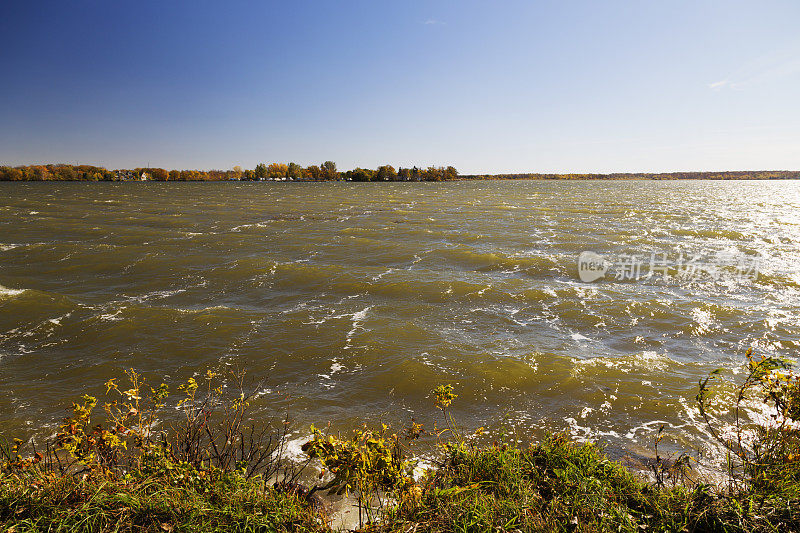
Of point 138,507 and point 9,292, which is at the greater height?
point 138,507

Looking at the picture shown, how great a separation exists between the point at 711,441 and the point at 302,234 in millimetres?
28190

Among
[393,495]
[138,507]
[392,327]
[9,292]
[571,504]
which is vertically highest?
[138,507]

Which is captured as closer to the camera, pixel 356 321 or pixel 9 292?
pixel 356 321

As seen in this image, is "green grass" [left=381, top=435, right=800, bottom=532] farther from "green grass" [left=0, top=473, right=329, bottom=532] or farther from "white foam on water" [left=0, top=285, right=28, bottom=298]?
"white foam on water" [left=0, top=285, right=28, bottom=298]

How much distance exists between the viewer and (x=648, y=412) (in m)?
7.84

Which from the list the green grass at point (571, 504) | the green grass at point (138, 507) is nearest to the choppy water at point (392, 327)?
the green grass at point (571, 504)

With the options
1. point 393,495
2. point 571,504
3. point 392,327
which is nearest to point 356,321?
point 392,327

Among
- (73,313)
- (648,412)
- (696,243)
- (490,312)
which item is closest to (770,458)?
(648,412)

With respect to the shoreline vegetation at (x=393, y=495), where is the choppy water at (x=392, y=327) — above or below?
below

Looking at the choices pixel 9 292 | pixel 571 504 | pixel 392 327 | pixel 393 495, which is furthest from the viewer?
pixel 9 292

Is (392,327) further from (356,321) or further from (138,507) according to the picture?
(138,507)

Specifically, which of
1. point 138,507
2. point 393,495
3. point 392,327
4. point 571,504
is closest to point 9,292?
point 392,327

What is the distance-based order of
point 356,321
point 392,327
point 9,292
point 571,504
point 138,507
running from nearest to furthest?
point 138,507 < point 571,504 < point 392,327 < point 356,321 < point 9,292

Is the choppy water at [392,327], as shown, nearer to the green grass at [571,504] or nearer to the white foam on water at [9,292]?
the white foam on water at [9,292]
